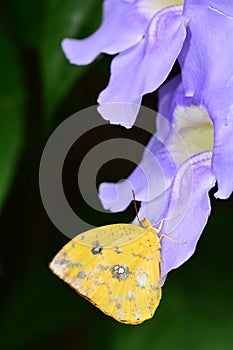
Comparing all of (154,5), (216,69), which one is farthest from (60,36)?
(216,69)

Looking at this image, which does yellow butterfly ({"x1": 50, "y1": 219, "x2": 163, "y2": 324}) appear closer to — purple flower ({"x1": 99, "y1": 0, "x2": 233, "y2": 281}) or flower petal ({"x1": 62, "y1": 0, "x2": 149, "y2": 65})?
purple flower ({"x1": 99, "y1": 0, "x2": 233, "y2": 281})

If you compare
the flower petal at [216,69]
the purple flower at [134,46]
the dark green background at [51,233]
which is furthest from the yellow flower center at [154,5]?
the dark green background at [51,233]

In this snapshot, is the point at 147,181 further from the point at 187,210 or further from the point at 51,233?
the point at 51,233

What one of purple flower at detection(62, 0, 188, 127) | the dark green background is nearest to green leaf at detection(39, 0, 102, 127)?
the dark green background

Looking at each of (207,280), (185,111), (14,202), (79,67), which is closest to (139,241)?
(185,111)

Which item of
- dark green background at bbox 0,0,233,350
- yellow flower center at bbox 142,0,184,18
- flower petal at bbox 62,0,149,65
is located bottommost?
dark green background at bbox 0,0,233,350
